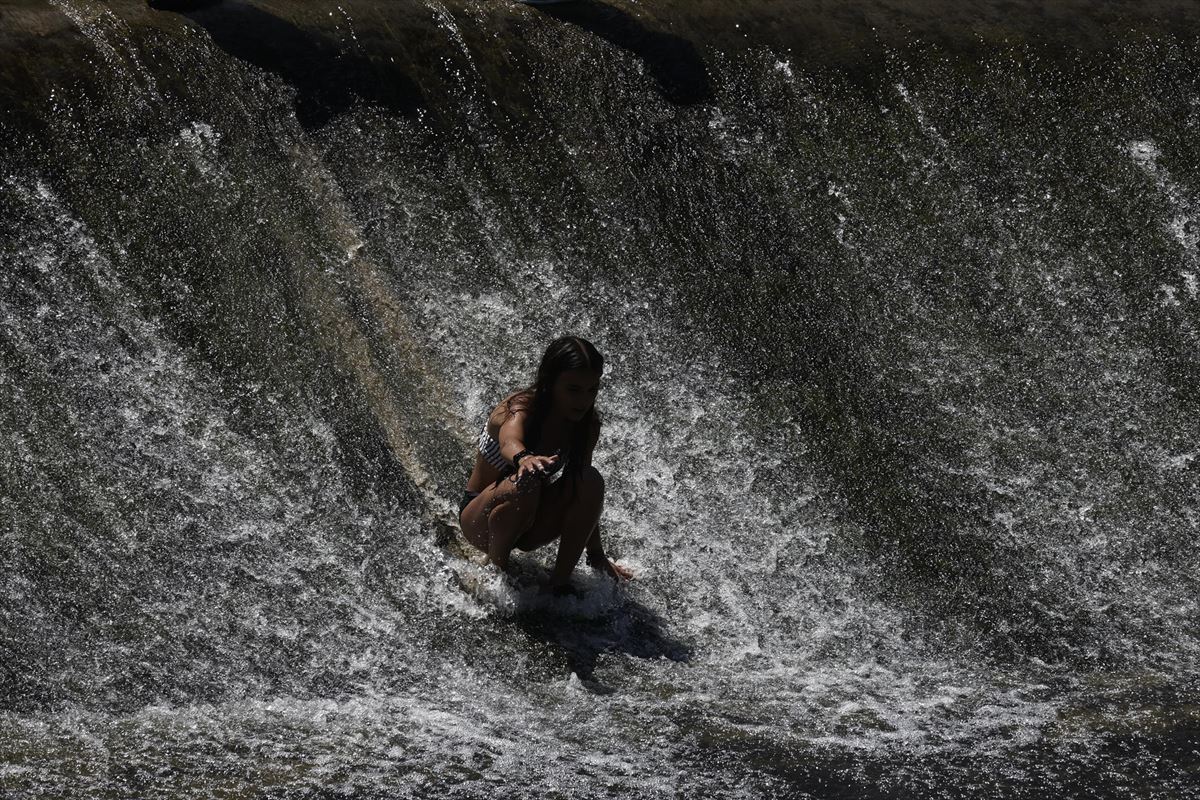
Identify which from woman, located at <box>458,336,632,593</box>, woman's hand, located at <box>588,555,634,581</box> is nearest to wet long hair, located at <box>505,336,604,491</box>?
woman, located at <box>458,336,632,593</box>

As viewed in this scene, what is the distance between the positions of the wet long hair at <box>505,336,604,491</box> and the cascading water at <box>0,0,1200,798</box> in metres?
0.72

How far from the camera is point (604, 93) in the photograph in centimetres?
914

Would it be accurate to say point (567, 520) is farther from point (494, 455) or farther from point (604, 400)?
point (604, 400)

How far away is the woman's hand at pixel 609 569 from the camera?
6.35 m

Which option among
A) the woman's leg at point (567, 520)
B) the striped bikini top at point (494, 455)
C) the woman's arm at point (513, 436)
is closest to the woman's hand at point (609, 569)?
the woman's leg at point (567, 520)

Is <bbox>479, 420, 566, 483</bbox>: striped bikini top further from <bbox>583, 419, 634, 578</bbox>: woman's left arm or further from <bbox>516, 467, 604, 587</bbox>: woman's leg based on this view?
<bbox>583, 419, 634, 578</bbox>: woman's left arm

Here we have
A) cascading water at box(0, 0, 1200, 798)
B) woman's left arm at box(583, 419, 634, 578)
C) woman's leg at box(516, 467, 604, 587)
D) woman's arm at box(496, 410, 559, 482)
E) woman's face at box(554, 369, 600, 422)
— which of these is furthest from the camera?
woman's left arm at box(583, 419, 634, 578)

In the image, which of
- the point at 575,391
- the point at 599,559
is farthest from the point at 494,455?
the point at 599,559

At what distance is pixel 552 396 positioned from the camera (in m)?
5.68

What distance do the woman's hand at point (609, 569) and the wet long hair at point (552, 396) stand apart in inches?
23.4

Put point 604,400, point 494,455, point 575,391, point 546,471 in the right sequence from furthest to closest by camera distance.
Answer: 1. point 604,400
2. point 494,455
3. point 575,391
4. point 546,471

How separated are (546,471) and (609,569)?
1059 mm

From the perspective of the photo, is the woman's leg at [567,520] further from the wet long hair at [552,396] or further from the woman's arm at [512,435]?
the woman's arm at [512,435]

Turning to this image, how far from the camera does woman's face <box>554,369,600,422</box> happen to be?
556cm
